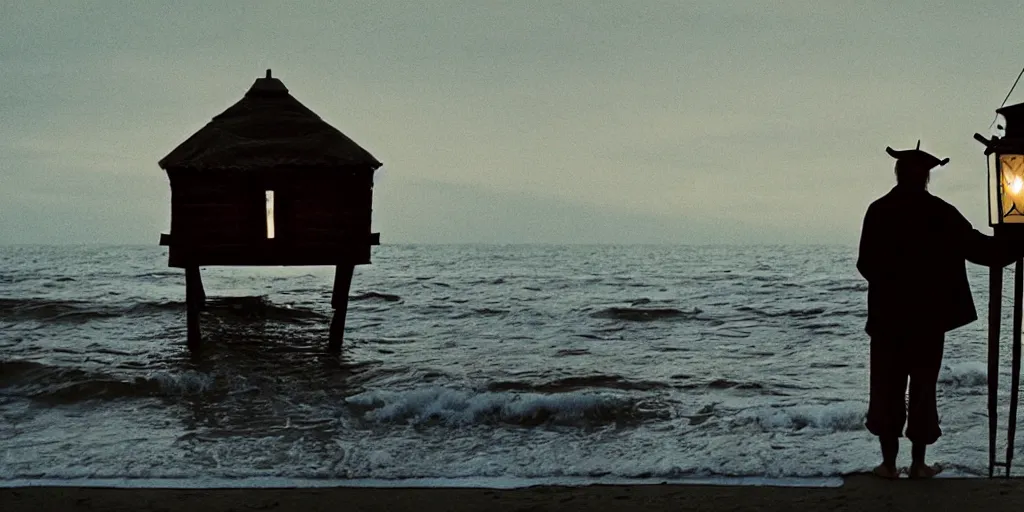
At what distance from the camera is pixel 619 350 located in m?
13.7

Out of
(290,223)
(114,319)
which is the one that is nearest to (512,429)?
(290,223)

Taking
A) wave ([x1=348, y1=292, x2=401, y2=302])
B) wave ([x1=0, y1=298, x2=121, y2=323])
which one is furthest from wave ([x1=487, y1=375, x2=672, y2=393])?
wave ([x1=348, y1=292, x2=401, y2=302])

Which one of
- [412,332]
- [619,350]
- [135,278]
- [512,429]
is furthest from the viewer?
[135,278]

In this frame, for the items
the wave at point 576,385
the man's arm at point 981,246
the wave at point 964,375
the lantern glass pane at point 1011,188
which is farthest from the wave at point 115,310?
the lantern glass pane at point 1011,188

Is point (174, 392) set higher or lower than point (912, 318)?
lower

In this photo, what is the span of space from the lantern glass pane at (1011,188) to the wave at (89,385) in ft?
24.9

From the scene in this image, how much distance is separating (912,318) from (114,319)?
16655mm

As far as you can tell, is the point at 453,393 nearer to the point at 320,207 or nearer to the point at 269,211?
the point at 320,207

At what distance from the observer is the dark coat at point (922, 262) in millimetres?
5062

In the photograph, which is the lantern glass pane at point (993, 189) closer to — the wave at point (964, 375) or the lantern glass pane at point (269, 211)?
the wave at point (964, 375)

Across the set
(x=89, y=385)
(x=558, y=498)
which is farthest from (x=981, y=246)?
(x=89, y=385)

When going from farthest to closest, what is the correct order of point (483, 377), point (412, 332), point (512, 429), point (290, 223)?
point (412, 332) → point (290, 223) → point (483, 377) → point (512, 429)

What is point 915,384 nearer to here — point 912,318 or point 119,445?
point 912,318

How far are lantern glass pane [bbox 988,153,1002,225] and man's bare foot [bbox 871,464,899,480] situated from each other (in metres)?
1.49
